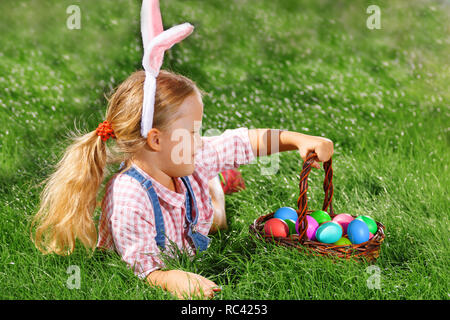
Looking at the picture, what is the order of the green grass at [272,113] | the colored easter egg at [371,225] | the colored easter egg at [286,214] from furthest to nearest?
the colored easter egg at [286,214] < the colored easter egg at [371,225] < the green grass at [272,113]

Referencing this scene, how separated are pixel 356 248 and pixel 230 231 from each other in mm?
1091

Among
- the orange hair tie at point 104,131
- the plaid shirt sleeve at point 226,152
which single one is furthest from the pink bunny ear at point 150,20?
the plaid shirt sleeve at point 226,152

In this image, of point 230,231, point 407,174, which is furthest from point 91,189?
point 407,174

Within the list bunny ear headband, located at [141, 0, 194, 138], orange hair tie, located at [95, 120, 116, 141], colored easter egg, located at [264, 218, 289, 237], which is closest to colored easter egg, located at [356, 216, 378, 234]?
colored easter egg, located at [264, 218, 289, 237]

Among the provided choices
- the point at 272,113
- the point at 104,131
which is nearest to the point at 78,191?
the point at 104,131

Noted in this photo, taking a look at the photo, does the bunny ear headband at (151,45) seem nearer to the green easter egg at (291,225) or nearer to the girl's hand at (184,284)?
the girl's hand at (184,284)

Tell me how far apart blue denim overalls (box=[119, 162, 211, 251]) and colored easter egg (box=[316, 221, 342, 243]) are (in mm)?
701

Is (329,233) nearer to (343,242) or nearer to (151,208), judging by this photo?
(343,242)

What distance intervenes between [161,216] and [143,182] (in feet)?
0.73

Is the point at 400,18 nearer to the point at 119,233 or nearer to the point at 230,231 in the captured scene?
the point at 230,231

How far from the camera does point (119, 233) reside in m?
2.87

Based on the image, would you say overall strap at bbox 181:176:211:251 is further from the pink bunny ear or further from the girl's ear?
the pink bunny ear

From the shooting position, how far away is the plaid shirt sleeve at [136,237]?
9.24 ft

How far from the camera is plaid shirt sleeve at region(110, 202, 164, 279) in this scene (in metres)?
2.82
